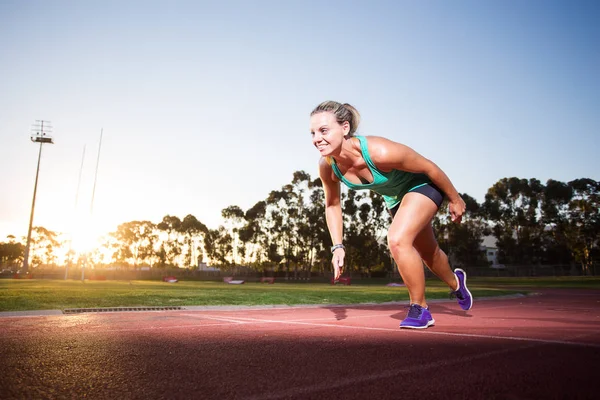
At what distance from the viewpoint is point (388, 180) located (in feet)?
12.9

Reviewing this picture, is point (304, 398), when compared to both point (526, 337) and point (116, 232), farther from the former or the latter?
Answer: point (116, 232)

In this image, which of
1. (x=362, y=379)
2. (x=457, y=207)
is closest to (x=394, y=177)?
(x=457, y=207)

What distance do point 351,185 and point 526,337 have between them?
1937 millimetres

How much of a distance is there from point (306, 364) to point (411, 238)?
181cm

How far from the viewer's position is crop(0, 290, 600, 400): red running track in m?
1.81

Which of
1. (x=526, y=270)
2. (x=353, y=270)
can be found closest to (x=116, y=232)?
(x=353, y=270)

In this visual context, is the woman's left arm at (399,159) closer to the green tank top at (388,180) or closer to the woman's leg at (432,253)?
the green tank top at (388,180)

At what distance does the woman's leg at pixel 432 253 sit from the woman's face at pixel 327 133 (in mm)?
1425

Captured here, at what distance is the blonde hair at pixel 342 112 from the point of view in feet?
12.4

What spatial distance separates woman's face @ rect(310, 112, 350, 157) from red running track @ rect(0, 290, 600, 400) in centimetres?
163

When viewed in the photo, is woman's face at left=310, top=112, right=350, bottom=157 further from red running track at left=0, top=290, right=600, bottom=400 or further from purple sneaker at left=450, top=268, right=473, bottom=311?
purple sneaker at left=450, top=268, right=473, bottom=311

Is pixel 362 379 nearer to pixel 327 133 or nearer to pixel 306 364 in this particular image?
pixel 306 364

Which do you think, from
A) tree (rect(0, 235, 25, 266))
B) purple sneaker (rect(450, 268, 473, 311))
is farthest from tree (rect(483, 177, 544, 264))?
tree (rect(0, 235, 25, 266))

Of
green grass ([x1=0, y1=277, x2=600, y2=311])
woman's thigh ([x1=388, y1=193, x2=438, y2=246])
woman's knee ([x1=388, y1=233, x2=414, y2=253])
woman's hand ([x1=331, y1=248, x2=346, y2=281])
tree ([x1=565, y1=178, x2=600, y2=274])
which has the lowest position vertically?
green grass ([x1=0, y1=277, x2=600, y2=311])
